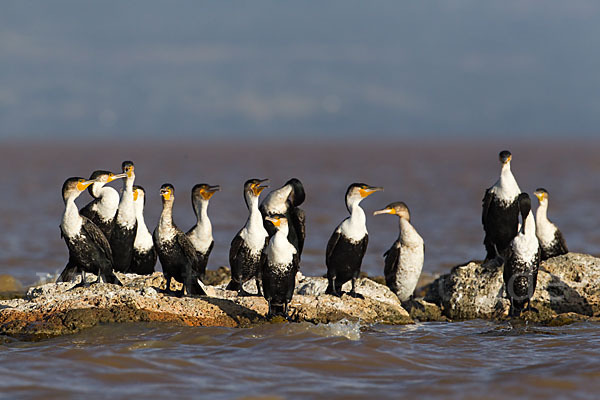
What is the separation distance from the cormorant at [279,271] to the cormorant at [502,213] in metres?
3.11

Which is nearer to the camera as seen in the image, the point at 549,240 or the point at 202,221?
the point at 202,221

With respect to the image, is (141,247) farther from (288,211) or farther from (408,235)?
(408,235)

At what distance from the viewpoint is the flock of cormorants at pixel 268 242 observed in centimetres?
977

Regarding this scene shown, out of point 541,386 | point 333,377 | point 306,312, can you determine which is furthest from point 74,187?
point 541,386

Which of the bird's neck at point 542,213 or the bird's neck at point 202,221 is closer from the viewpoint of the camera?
the bird's neck at point 202,221

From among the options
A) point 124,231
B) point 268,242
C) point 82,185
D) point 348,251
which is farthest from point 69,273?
point 348,251

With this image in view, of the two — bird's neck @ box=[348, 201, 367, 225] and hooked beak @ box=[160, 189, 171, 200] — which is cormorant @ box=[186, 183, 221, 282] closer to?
hooked beak @ box=[160, 189, 171, 200]

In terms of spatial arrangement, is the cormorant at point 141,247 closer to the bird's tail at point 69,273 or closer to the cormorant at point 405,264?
the bird's tail at point 69,273

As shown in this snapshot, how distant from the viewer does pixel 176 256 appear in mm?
9938

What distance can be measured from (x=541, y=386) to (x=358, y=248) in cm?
334

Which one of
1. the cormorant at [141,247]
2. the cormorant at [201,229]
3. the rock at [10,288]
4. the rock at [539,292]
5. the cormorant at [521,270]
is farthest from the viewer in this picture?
the rock at [10,288]

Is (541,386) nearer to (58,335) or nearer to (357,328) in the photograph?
(357,328)

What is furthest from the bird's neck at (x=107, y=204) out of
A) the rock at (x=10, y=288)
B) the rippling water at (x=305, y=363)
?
the rippling water at (x=305, y=363)

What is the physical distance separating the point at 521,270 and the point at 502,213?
1.27 meters
